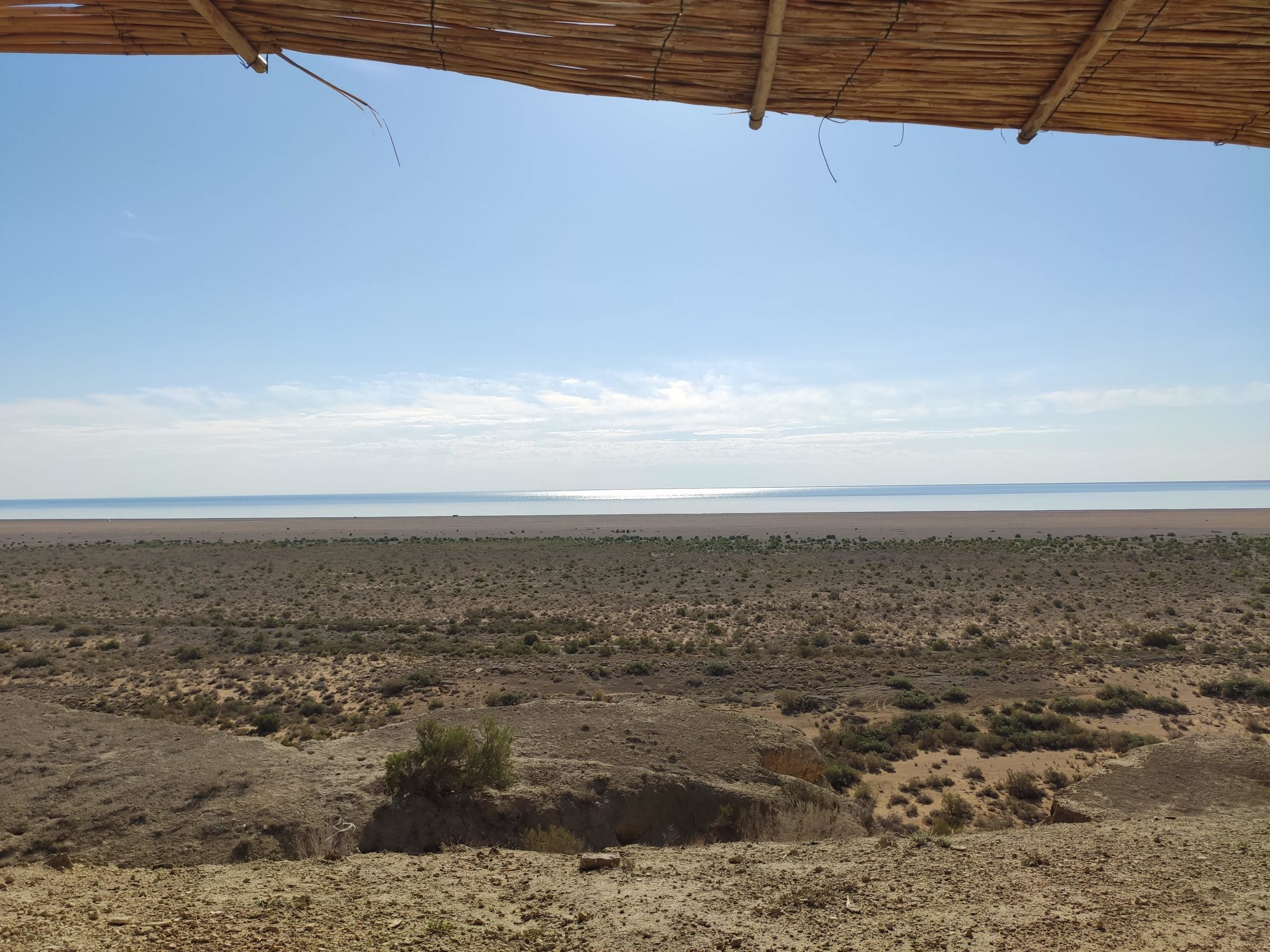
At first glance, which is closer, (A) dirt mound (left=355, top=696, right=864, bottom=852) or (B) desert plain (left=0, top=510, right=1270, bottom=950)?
(B) desert plain (left=0, top=510, right=1270, bottom=950)

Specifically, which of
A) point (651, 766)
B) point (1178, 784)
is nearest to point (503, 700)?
point (651, 766)

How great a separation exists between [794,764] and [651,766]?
7.77 feet

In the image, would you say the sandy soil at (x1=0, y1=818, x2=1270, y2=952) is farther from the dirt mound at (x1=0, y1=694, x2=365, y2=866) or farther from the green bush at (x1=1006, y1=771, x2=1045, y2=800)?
the green bush at (x1=1006, y1=771, x2=1045, y2=800)

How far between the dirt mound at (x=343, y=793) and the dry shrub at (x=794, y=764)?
0.07 m

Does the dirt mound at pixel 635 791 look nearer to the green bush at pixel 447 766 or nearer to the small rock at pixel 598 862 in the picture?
the green bush at pixel 447 766

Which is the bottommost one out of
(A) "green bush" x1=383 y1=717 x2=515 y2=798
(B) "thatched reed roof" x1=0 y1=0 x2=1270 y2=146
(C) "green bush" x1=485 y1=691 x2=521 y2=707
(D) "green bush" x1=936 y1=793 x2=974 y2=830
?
(D) "green bush" x1=936 y1=793 x2=974 y2=830

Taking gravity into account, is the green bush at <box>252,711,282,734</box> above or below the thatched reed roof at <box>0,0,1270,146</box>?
below

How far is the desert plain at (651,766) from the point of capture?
495cm

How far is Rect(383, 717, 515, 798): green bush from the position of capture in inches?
354

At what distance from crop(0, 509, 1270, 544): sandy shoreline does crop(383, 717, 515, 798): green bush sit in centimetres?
6327

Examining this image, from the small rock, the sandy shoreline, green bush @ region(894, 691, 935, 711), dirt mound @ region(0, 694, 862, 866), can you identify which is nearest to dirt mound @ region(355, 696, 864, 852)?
dirt mound @ region(0, 694, 862, 866)

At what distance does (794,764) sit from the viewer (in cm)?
1109

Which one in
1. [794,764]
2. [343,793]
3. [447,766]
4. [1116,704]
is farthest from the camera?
[1116,704]

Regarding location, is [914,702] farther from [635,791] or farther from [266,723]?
[266,723]
